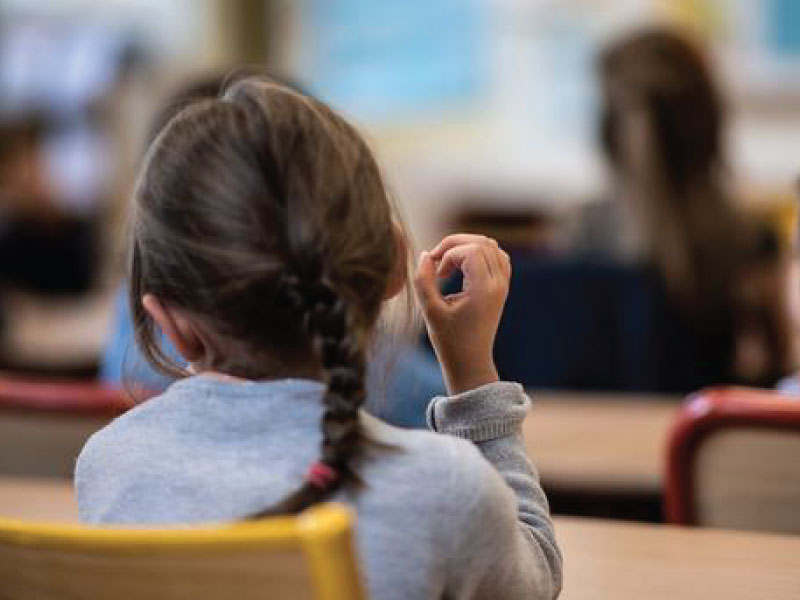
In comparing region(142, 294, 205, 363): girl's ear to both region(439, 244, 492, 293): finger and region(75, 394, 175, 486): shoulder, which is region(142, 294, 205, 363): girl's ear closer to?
region(75, 394, 175, 486): shoulder

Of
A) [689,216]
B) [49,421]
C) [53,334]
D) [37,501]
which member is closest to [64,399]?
[49,421]

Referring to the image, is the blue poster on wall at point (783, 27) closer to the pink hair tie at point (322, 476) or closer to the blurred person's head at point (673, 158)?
the blurred person's head at point (673, 158)

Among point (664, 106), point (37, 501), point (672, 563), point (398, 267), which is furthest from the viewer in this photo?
point (664, 106)

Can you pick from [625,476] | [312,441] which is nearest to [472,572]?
[312,441]

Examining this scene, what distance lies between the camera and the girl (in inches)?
39.7

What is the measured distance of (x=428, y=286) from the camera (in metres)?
1.17

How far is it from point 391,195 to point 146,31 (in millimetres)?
5880

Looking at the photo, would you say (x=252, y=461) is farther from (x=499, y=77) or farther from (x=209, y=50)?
(x=209, y=50)

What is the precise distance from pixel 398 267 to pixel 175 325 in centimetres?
16

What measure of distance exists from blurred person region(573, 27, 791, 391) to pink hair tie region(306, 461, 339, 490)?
196cm

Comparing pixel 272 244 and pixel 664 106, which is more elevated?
pixel 272 244

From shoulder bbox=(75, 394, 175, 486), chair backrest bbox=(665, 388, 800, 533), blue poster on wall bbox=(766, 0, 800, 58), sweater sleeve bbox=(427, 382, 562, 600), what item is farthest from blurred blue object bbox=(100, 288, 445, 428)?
blue poster on wall bbox=(766, 0, 800, 58)

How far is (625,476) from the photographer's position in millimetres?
1994

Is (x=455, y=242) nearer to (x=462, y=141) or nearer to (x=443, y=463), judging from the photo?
(x=443, y=463)
